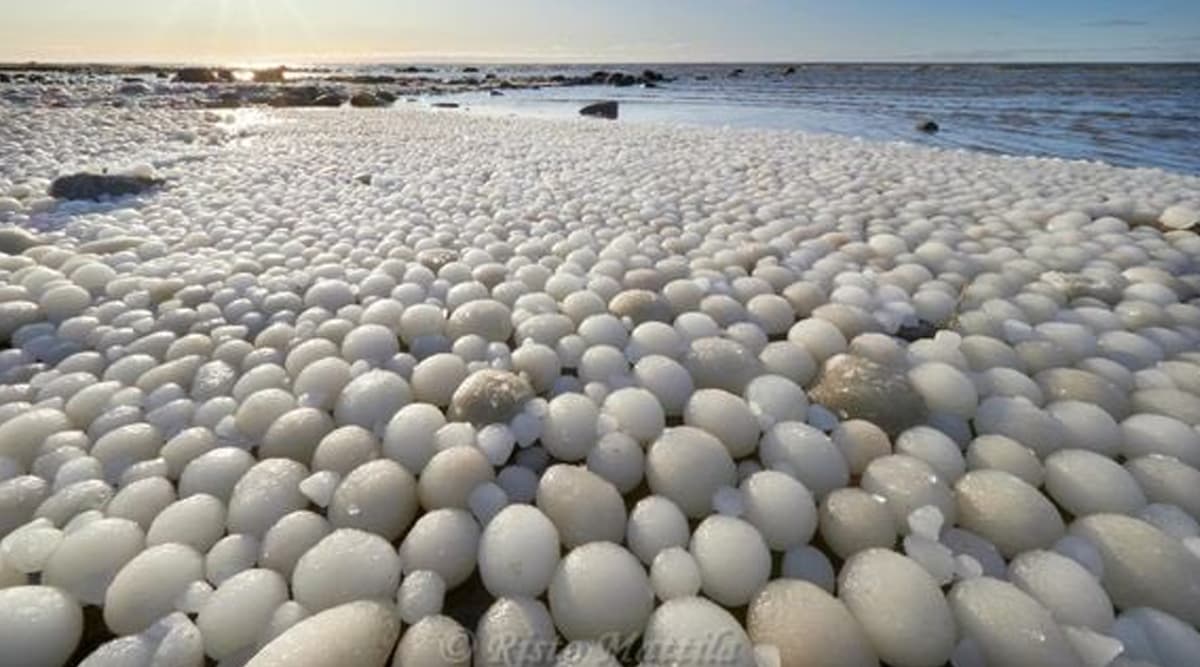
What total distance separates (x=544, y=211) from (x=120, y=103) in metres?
16.6

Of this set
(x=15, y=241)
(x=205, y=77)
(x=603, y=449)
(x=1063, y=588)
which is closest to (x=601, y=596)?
(x=603, y=449)

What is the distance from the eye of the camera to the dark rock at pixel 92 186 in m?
4.57

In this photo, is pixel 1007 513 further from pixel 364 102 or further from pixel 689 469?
pixel 364 102

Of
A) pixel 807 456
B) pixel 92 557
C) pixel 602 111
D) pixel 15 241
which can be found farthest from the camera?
pixel 602 111

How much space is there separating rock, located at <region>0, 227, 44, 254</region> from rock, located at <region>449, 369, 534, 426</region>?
2.91 metres

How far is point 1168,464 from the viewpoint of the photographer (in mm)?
1642

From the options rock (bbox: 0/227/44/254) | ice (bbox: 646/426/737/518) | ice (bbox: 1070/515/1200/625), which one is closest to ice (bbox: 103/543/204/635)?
ice (bbox: 646/426/737/518)

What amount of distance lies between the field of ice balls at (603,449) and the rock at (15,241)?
24mm

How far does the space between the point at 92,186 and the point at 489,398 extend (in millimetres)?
4496

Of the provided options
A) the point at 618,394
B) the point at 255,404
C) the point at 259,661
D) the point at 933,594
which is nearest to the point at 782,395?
the point at 618,394

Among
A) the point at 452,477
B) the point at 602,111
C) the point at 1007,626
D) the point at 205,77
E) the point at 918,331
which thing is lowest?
the point at 1007,626

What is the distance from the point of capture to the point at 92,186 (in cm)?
465

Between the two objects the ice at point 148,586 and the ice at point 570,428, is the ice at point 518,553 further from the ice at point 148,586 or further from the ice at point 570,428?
the ice at point 148,586

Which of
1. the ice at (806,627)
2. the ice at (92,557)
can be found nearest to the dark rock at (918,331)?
the ice at (806,627)
